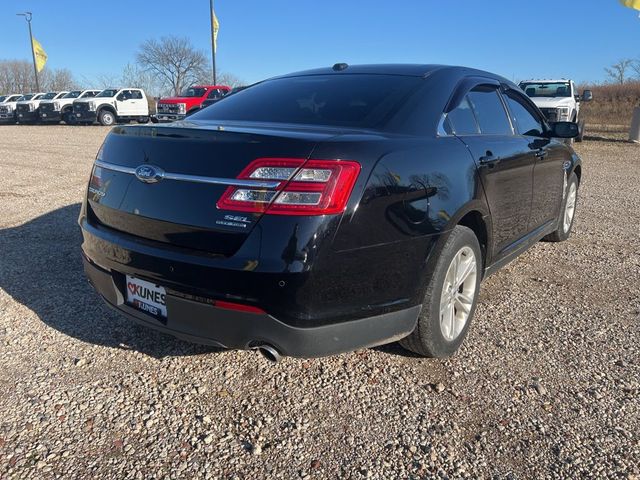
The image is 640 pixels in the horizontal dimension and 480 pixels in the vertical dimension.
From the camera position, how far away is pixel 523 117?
13.2 ft

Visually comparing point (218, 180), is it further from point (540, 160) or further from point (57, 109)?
point (57, 109)

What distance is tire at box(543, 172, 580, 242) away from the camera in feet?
16.0

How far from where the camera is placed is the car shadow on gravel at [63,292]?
3.03m

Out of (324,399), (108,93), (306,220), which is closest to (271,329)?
(306,220)

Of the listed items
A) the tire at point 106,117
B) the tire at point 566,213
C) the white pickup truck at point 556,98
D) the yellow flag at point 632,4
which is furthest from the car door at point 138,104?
the tire at point 566,213

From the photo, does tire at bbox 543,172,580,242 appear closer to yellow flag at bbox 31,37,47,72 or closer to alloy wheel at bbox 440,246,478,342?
alloy wheel at bbox 440,246,478,342

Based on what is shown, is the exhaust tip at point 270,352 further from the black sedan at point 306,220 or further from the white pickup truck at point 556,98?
the white pickup truck at point 556,98

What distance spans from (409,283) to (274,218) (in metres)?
0.73

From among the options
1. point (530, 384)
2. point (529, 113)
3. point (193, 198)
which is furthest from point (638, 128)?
point (193, 198)

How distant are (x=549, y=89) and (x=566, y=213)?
13611mm

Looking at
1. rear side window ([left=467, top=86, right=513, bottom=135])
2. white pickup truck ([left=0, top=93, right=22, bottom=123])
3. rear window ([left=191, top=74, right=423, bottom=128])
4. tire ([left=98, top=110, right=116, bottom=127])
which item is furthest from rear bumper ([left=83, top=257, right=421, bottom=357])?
white pickup truck ([left=0, top=93, right=22, bottom=123])

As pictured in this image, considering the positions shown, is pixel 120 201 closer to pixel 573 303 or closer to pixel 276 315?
pixel 276 315

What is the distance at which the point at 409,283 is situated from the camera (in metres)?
2.38

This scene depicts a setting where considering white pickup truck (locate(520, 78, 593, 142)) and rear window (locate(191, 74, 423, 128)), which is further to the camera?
white pickup truck (locate(520, 78, 593, 142))
